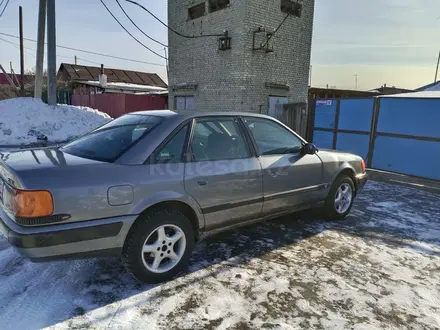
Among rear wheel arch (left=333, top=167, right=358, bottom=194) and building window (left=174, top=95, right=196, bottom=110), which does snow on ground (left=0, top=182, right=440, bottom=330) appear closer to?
rear wheel arch (left=333, top=167, right=358, bottom=194)

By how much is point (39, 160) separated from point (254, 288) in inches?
81.0

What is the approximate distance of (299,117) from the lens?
36.8ft

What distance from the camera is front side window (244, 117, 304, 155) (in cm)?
361

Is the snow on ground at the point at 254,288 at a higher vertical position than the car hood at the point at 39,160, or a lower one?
lower

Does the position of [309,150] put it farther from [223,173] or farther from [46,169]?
[46,169]

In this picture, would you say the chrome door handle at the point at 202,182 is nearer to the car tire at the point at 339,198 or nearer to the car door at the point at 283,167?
the car door at the point at 283,167

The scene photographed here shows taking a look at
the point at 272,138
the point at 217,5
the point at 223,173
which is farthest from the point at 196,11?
the point at 223,173

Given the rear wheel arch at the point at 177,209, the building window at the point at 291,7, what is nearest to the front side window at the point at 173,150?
the rear wheel arch at the point at 177,209

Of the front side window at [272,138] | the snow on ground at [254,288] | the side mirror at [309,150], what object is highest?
the front side window at [272,138]

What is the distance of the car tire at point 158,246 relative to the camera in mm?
2668

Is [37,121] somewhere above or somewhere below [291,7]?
below

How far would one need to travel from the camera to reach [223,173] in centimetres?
315

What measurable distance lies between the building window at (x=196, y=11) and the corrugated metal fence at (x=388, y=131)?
8207 mm

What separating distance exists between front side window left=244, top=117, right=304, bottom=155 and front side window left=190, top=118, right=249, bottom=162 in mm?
213
